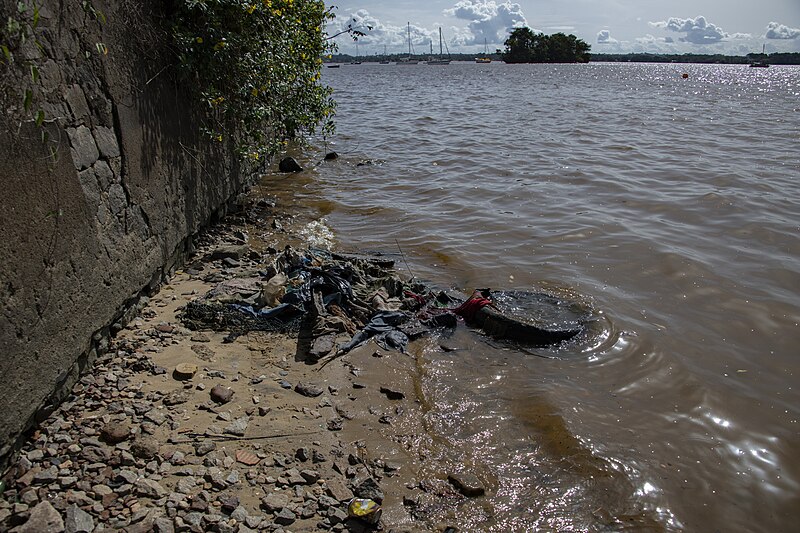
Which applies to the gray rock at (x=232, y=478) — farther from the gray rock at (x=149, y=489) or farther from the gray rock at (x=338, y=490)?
the gray rock at (x=338, y=490)

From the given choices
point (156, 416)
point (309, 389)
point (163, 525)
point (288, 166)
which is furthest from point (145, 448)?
point (288, 166)

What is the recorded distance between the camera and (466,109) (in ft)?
77.5

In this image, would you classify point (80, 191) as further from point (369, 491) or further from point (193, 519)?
point (369, 491)

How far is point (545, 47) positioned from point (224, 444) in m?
106

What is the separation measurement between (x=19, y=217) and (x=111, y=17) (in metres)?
2.00

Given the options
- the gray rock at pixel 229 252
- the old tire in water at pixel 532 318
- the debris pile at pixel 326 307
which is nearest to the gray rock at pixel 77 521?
the debris pile at pixel 326 307

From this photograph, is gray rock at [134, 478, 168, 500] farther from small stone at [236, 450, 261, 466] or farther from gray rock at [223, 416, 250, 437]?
gray rock at [223, 416, 250, 437]

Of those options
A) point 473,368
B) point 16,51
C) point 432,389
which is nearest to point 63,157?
point 16,51

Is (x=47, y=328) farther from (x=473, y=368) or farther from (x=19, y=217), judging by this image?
(x=473, y=368)

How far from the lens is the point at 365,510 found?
275 centimetres

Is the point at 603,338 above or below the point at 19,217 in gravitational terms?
below

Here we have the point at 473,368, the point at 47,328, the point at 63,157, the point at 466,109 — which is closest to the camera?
the point at 47,328

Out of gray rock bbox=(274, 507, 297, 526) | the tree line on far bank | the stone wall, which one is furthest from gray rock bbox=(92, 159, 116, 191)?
the tree line on far bank

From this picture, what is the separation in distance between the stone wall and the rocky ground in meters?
0.23
